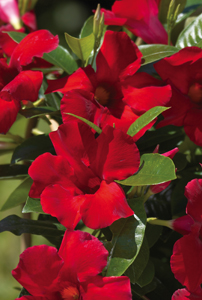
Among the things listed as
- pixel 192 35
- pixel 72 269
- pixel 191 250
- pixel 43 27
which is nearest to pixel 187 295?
pixel 191 250

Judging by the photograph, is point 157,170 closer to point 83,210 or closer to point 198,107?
point 83,210

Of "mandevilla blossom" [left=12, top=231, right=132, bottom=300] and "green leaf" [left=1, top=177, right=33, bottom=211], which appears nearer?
"mandevilla blossom" [left=12, top=231, right=132, bottom=300]

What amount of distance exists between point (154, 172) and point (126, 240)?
106 mm

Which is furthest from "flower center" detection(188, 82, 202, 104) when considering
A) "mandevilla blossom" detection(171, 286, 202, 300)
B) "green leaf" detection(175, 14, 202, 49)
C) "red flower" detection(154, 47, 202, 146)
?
"mandevilla blossom" detection(171, 286, 202, 300)

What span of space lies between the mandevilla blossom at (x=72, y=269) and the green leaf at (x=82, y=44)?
34cm

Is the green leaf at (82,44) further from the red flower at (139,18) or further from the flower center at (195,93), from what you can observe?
the flower center at (195,93)

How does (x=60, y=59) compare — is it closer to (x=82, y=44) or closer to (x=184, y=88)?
(x=82, y=44)

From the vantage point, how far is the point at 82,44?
0.62m

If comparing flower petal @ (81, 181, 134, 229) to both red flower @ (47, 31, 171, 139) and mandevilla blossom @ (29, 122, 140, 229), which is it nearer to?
mandevilla blossom @ (29, 122, 140, 229)

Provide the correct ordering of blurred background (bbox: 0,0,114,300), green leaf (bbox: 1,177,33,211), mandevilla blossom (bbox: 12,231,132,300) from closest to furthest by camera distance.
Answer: mandevilla blossom (bbox: 12,231,132,300)
green leaf (bbox: 1,177,33,211)
blurred background (bbox: 0,0,114,300)

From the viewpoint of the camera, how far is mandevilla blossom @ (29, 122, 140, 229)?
46cm

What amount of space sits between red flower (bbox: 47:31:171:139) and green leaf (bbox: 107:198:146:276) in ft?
0.50

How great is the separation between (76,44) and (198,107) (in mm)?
255

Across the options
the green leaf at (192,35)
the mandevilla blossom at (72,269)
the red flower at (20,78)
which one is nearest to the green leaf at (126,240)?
the mandevilla blossom at (72,269)
